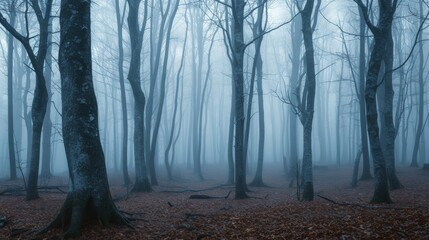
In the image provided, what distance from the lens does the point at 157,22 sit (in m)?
28.5

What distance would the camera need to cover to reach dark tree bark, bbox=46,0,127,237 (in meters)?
6.52

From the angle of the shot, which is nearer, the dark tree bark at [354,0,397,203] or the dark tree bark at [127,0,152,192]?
the dark tree bark at [354,0,397,203]

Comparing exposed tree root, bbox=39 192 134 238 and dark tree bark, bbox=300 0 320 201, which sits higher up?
dark tree bark, bbox=300 0 320 201

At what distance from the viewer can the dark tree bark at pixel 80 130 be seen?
6523 millimetres

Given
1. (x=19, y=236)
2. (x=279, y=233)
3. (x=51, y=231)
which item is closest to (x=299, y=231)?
(x=279, y=233)

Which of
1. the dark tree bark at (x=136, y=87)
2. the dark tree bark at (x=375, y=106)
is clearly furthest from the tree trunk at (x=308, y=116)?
the dark tree bark at (x=136, y=87)

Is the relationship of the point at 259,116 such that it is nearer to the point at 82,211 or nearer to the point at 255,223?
the point at 255,223

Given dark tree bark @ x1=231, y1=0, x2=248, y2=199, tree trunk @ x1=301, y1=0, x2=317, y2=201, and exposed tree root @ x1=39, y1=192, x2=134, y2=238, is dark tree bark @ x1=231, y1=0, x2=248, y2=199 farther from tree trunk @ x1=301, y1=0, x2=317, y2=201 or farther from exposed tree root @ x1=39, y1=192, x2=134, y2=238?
exposed tree root @ x1=39, y1=192, x2=134, y2=238

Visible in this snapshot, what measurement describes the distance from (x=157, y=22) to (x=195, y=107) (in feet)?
32.3

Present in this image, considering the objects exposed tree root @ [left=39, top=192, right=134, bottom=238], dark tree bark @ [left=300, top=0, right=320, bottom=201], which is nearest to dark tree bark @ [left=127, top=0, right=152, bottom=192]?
dark tree bark @ [left=300, top=0, right=320, bottom=201]

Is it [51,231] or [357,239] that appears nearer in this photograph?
[357,239]

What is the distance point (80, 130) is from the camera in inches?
261

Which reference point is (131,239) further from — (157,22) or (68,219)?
(157,22)

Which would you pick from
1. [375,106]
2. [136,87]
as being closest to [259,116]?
[136,87]
